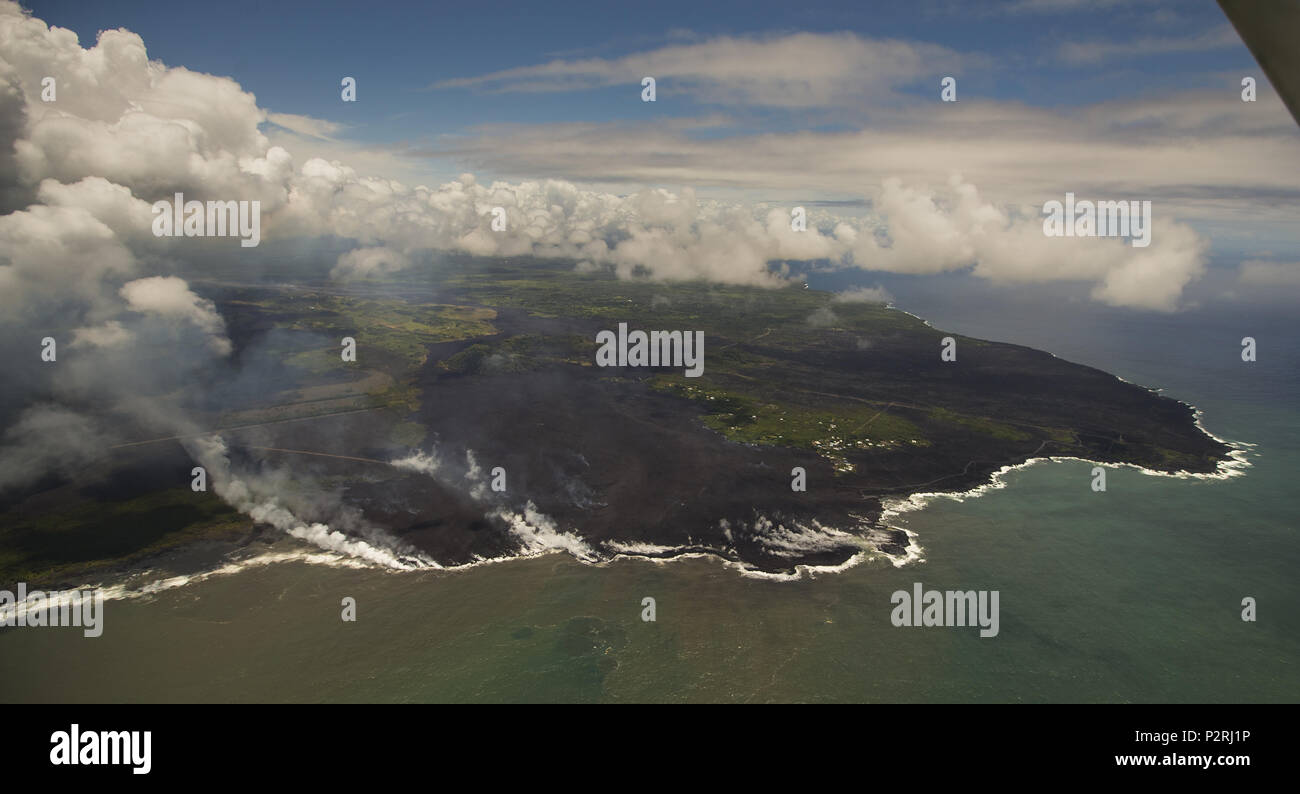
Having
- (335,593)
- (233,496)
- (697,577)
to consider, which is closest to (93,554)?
(233,496)

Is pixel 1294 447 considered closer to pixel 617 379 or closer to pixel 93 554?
pixel 617 379

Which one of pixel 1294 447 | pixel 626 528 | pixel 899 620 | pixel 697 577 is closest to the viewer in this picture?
pixel 899 620

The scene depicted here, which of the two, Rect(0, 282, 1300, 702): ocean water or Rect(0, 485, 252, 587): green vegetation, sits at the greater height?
Rect(0, 485, 252, 587): green vegetation

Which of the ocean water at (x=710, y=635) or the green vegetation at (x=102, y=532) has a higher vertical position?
the green vegetation at (x=102, y=532)

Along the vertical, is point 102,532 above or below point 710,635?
above

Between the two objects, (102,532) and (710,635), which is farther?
(102,532)

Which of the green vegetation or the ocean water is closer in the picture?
the ocean water

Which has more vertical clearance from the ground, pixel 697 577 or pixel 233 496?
pixel 233 496

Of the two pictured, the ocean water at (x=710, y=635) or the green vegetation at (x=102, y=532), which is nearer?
the ocean water at (x=710, y=635)
